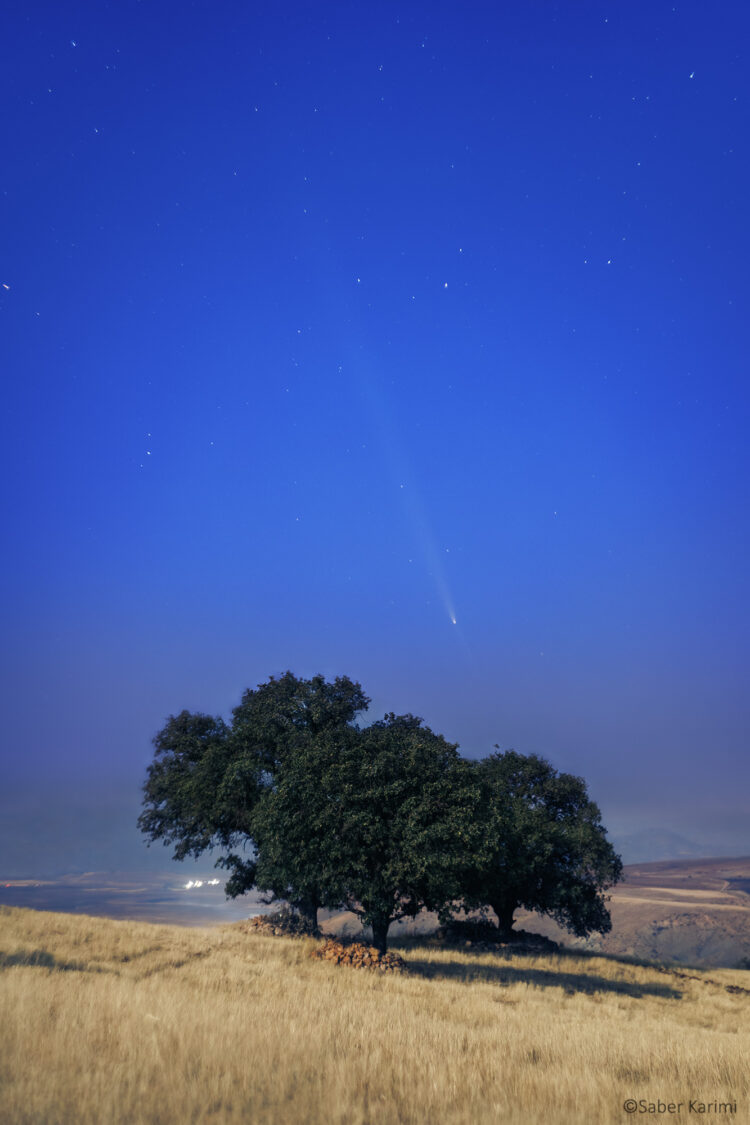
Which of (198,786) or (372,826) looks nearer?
(372,826)

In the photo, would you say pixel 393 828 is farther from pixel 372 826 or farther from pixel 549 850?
pixel 549 850

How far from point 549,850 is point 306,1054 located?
126 ft

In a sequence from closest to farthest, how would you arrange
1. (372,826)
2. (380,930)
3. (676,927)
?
(372,826) < (380,930) < (676,927)

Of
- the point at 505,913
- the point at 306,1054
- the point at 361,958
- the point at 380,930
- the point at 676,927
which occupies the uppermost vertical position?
the point at 306,1054

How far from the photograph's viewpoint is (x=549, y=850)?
44.4 metres

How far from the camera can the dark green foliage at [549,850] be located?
44.2 meters

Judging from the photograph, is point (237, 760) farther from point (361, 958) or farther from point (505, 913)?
point (505, 913)

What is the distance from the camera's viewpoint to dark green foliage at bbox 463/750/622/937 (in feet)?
145

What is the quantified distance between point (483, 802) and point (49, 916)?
24386mm

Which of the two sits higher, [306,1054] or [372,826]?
[372,826]

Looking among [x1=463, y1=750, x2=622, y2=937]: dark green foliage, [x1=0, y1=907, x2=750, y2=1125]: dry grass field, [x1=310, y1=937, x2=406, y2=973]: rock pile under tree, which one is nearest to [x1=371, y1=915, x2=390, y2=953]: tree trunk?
[x1=310, y1=937, x2=406, y2=973]: rock pile under tree

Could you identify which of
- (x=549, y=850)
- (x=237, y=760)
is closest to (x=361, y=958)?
(x=237, y=760)

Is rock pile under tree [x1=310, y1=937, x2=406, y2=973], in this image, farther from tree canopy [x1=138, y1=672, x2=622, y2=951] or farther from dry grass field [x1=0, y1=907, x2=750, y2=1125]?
dry grass field [x1=0, y1=907, x2=750, y2=1125]

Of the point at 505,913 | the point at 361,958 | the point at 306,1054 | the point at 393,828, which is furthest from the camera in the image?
the point at 505,913
